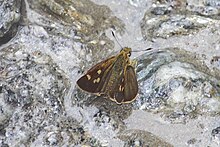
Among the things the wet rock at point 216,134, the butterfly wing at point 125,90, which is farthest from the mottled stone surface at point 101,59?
the butterfly wing at point 125,90

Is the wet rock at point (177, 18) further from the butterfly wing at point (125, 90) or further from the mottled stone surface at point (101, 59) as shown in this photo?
the butterfly wing at point (125, 90)

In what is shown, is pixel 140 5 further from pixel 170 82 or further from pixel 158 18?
pixel 170 82

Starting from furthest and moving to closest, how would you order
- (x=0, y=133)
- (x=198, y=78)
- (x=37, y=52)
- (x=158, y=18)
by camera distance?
(x=158, y=18), (x=37, y=52), (x=198, y=78), (x=0, y=133)

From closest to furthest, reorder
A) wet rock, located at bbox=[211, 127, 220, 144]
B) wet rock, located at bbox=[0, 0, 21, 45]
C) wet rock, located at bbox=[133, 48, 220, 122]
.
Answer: wet rock, located at bbox=[211, 127, 220, 144]
wet rock, located at bbox=[133, 48, 220, 122]
wet rock, located at bbox=[0, 0, 21, 45]

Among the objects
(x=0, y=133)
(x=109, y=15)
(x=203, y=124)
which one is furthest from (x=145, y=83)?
(x=0, y=133)

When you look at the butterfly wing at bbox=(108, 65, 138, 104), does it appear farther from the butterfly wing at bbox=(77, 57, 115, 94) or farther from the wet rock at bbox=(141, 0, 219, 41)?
the wet rock at bbox=(141, 0, 219, 41)

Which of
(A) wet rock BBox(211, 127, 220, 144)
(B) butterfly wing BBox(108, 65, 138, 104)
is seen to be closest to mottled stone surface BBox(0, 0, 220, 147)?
(A) wet rock BBox(211, 127, 220, 144)
